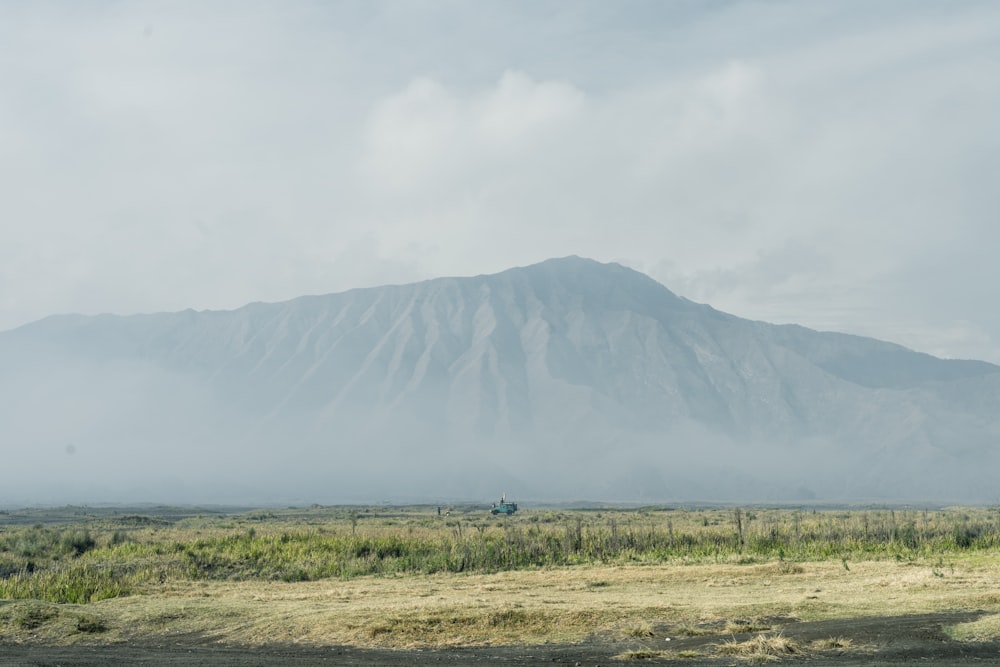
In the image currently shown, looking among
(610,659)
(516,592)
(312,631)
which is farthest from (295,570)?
(610,659)

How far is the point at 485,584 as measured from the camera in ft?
123

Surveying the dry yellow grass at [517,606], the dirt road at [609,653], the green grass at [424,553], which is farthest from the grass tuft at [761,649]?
the green grass at [424,553]

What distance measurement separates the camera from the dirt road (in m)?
21.8

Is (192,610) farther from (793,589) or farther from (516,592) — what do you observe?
(793,589)

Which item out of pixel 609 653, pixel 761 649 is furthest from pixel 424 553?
pixel 761 649

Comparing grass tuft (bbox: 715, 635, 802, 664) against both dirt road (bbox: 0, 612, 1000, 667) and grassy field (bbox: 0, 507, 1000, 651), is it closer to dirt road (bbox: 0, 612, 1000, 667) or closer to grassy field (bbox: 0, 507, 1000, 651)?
dirt road (bbox: 0, 612, 1000, 667)

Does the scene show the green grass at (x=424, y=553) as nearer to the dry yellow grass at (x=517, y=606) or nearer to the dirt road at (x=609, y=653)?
the dry yellow grass at (x=517, y=606)

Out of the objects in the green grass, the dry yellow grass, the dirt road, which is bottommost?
the dirt road

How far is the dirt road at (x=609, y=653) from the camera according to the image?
21.8 metres

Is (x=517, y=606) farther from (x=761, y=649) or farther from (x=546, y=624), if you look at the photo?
(x=761, y=649)

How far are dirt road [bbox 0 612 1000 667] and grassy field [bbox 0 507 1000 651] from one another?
89cm

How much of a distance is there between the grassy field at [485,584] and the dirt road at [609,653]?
35.1 inches

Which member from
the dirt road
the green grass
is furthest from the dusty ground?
the green grass

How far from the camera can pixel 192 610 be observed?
29906mm
